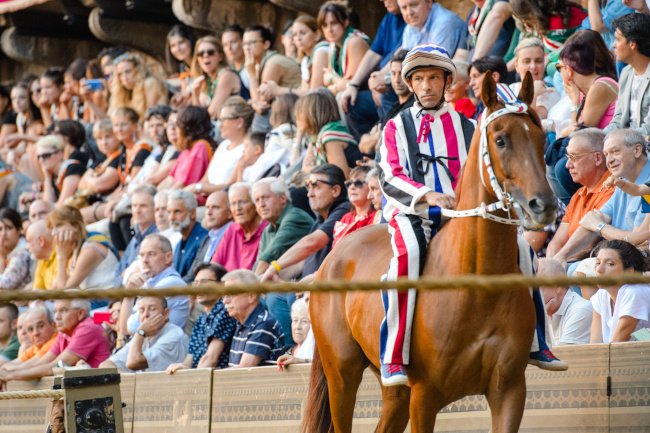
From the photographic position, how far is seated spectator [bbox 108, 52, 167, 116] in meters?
13.5

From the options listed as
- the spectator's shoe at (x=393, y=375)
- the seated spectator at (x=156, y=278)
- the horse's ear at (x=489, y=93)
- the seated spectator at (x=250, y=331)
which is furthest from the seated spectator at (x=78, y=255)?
the horse's ear at (x=489, y=93)

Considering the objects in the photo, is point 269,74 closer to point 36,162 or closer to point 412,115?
point 36,162

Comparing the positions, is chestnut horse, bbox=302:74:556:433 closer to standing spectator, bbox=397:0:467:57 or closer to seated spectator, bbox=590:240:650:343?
seated spectator, bbox=590:240:650:343

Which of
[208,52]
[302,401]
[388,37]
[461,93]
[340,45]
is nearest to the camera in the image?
[302,401]

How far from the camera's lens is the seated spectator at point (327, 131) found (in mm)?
9600

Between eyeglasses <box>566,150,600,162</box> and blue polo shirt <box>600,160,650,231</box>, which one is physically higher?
eyeglasses <box>566,150,600,162</box>

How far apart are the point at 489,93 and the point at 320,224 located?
4261 mm

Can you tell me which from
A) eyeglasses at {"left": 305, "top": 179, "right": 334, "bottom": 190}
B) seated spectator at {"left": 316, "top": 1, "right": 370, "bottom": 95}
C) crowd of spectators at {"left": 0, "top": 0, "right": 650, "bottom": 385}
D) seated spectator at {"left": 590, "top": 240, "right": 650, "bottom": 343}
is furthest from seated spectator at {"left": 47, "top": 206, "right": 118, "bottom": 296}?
seated spectator at {"left": 590, "top": 240, "right": 650, "bottom": 343}

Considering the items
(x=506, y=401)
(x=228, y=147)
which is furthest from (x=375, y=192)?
(x=228, y=147)

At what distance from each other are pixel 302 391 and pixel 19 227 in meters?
6.63

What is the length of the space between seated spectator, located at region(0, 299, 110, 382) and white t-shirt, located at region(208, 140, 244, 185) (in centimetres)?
187

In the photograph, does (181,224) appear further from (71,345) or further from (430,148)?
(430,148)

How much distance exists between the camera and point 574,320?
6523 mm

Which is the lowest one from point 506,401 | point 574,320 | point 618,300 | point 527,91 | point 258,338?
point 258,338
